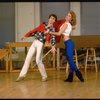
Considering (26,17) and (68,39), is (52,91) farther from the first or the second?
(26,17)

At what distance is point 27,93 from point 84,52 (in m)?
5.44

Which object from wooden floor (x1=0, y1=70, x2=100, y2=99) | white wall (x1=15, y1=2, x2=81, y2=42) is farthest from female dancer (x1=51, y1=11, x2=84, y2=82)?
white wall (x1=15, y1=2, x2=81, y2=42)

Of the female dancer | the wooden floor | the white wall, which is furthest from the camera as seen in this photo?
the white wall

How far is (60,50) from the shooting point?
1045 cm

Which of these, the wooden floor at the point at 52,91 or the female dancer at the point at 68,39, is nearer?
the wooden floor at the point at 52,91

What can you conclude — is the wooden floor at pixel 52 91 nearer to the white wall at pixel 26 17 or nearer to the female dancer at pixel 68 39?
the female dancer at pixel 68 39

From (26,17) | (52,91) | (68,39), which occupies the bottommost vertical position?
(52,91)

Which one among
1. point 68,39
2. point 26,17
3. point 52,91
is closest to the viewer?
point 52,91

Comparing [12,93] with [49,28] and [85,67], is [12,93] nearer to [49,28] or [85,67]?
[49,28]

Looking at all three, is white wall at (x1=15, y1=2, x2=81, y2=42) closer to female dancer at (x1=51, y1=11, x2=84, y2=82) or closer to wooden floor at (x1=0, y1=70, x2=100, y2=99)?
female dancer at (x1=51, y1=11, x2=84, y2=82)

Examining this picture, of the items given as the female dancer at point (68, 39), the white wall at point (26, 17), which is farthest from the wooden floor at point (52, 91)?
the white wall at point (26, 17)

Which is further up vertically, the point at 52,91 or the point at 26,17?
the point at 26,17

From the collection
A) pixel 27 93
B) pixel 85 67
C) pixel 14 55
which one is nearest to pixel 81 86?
pixel 27 93

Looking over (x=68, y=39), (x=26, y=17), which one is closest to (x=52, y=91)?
(x=68, y=39)
